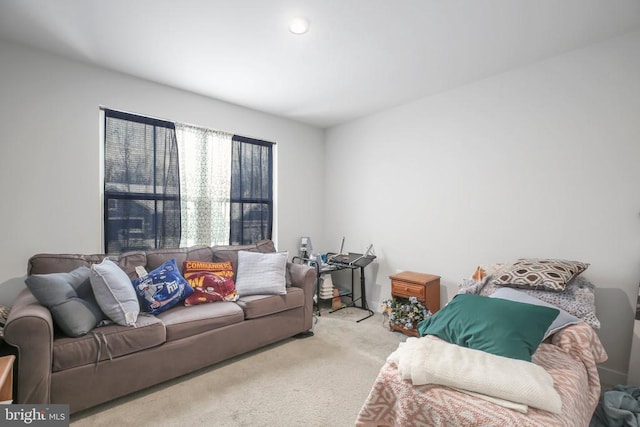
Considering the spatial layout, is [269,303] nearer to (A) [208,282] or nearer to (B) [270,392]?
(A) [208,282]

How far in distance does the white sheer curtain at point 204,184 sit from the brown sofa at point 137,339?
405 mm

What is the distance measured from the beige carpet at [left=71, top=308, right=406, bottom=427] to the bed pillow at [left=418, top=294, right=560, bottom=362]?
32.5 inches

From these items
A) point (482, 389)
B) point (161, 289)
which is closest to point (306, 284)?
point (161, 289)

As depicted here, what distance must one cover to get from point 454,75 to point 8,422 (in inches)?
153

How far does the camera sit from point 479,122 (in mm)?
2973

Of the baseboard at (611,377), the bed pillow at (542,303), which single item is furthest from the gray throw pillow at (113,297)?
the baseboard at (611,377)

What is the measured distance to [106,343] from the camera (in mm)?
1912

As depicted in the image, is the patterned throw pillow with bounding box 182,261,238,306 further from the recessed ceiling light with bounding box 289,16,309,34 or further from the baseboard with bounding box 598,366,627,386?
the baseboard with bounding box 598,366,627,386

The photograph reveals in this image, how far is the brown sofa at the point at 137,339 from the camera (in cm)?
166

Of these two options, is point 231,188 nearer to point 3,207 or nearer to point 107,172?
point 107,172

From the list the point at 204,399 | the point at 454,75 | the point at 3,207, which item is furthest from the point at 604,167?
the point at 3,207

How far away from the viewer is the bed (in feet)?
3.72

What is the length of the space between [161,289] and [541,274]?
2.98 metres

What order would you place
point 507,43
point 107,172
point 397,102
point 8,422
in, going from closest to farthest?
1. point 8,422
2. point 507,43
3. point 107,172
4. point 397,102
